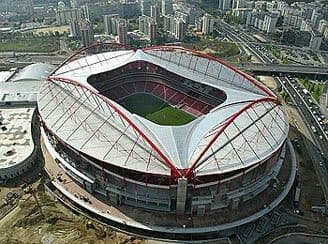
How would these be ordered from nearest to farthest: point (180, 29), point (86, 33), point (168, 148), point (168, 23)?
point (168, 148) → point (86, 33) → point (180, 29) → point (168, 23)

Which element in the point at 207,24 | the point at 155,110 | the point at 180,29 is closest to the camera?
the point at 155,110

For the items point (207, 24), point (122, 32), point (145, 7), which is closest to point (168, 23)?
point (207, 24)

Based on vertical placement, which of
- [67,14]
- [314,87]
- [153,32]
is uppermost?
[67,14]

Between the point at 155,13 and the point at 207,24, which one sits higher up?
the point at 155,13

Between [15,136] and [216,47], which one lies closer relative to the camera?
[15,136]

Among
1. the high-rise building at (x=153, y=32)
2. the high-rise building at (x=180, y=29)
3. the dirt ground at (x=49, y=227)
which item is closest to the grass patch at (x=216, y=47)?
the high-rise building at (x=180, y=29)

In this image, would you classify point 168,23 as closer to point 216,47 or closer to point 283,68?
point 216,47

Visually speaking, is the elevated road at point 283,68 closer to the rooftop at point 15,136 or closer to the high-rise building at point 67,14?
the rooftop at point 15,136

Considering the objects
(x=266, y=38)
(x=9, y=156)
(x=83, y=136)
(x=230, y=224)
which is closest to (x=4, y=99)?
(x=9, y=156)
